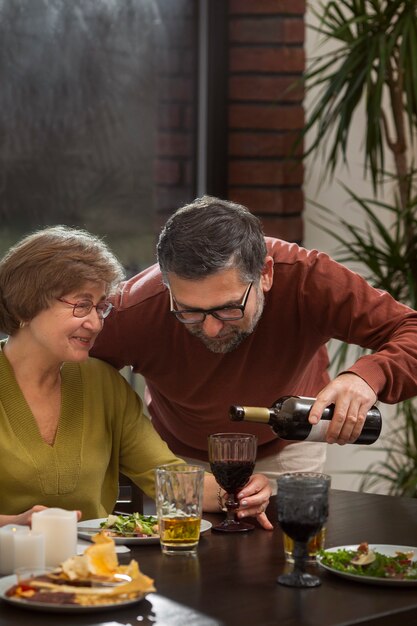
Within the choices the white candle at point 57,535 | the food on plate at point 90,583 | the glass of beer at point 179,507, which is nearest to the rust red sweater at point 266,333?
the glass of beer at point 179,507

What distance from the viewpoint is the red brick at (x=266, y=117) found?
13.8 feet

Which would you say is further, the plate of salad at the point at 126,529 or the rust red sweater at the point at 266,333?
the rust red sweater at the point at 266,333

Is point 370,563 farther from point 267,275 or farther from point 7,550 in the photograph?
point 267,275

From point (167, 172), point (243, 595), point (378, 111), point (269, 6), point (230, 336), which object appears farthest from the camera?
point (167, 172)

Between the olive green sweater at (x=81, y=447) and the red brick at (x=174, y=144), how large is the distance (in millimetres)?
1898

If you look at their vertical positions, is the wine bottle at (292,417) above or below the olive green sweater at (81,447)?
above

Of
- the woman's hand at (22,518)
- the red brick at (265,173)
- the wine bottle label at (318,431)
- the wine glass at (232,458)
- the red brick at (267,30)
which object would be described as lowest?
the woman's hand at (22,518)

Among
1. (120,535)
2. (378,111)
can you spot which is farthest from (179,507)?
(378,111)

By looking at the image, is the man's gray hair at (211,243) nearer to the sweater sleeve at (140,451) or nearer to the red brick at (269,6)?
the sweater sleeve at (140,451)

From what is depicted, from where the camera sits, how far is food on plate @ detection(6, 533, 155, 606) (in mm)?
1595

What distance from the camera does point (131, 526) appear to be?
2.00 metres

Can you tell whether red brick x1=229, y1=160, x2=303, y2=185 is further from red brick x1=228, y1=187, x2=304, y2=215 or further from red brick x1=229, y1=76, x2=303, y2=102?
red brick x1=229, y1=76, x2=303, y2=102

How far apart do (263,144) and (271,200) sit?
0.69 ft

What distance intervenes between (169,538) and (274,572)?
8.0 inches
